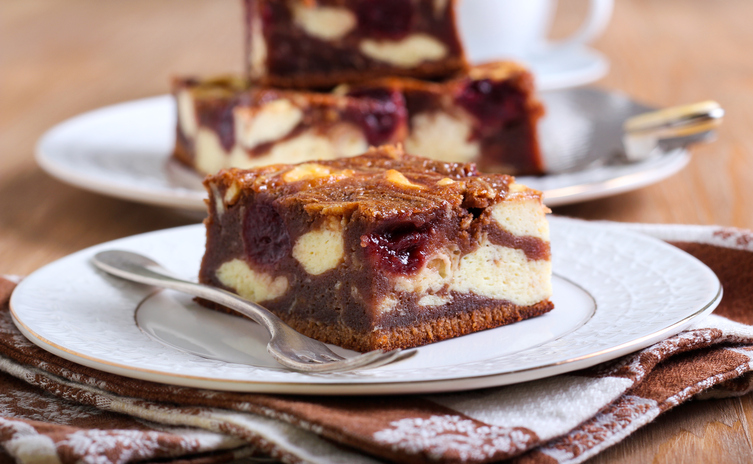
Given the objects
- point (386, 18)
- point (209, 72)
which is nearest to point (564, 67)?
point (386, 18)

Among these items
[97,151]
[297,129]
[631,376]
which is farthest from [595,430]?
[97,151]

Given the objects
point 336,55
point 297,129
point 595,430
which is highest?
point 336,55

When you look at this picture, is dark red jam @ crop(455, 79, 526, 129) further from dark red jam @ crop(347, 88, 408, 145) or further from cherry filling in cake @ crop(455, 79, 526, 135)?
dark red jam @ crop(347, 88, 408, 145)

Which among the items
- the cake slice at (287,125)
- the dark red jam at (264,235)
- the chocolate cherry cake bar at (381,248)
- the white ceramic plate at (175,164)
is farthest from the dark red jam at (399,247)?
the cake slice at (287,125)

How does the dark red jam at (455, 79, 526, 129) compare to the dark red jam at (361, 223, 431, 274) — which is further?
the dark red jam at (455, 79, 526, 129)

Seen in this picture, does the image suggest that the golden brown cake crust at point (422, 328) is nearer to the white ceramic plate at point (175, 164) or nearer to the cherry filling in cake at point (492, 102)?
the white ceramic plate at point (175, 164)

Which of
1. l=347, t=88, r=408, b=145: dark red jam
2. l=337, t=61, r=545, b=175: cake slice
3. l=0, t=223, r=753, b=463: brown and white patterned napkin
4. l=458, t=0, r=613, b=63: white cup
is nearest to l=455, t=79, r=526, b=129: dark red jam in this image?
l=337, t=61, r=545, b=175: cake slice

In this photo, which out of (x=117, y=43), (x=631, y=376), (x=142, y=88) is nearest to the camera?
(x=631, y=376)

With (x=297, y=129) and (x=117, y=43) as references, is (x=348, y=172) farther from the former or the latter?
(x=117, y=43)
